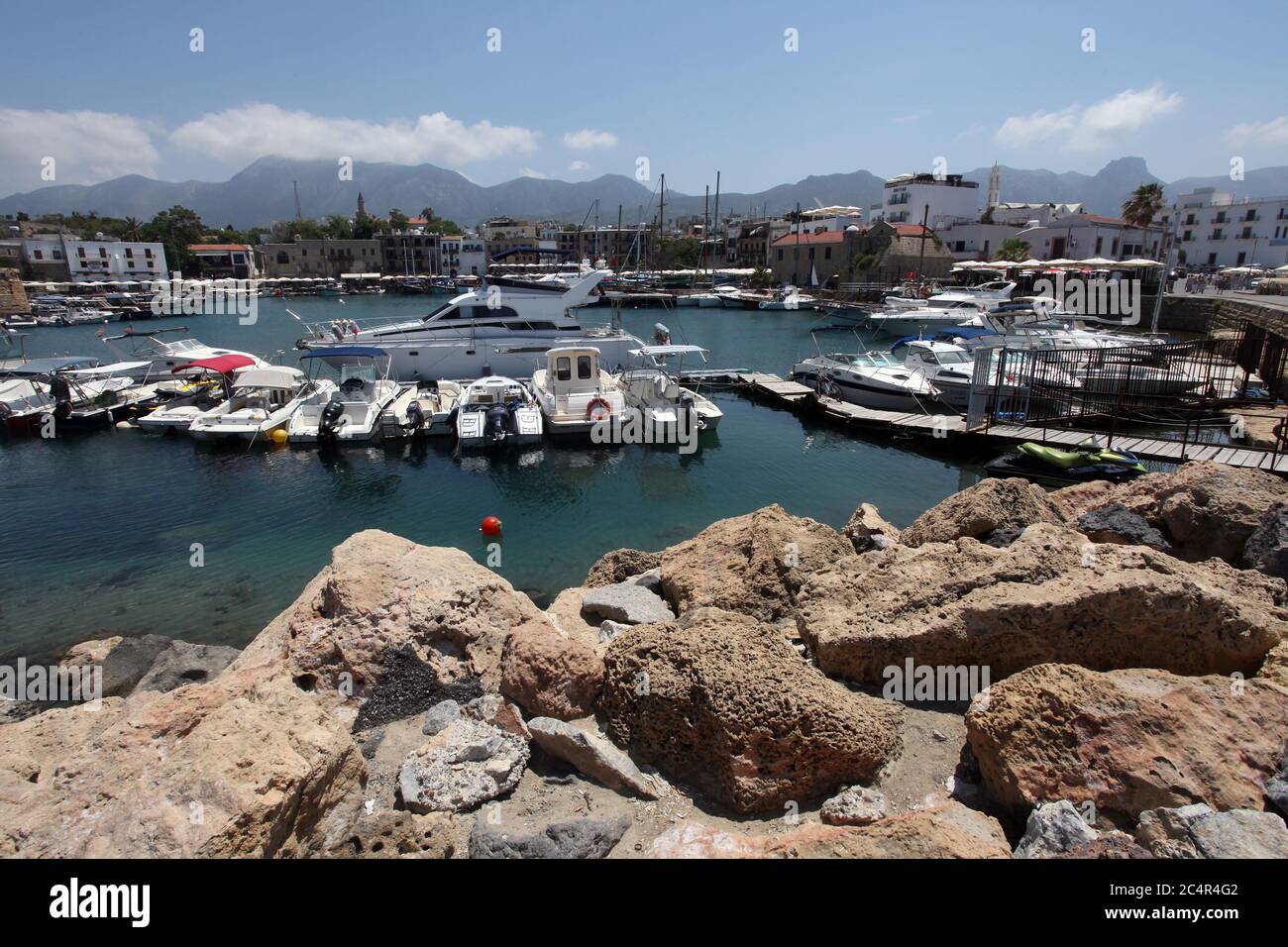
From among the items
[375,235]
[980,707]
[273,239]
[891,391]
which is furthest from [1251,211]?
[273,239]

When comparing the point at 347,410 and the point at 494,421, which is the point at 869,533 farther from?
the point at 347,410

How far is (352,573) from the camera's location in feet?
24.5

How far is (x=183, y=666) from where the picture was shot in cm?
916

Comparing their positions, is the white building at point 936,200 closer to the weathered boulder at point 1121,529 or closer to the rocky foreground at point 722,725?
the weathered boulder at point 1121,529

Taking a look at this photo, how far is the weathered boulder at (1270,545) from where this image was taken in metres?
8.34

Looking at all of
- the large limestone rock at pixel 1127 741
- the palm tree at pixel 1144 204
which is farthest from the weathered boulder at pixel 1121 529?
the palm tree at pixel 1144 204

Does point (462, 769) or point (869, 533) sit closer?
point (462, 769)

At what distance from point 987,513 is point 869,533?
175 centimetres

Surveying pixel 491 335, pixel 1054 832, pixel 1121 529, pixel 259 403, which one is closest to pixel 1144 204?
pixel 491 335

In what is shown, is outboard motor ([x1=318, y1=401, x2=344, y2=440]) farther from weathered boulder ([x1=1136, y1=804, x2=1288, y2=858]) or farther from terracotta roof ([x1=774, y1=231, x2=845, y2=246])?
terracotta roof ([x1=774, y1=231, x2=845, y2=246])

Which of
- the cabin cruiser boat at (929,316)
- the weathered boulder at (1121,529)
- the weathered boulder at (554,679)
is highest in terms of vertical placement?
the cabin cruiser boat at (929,316)

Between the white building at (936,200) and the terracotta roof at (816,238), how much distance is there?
11.2 meters
